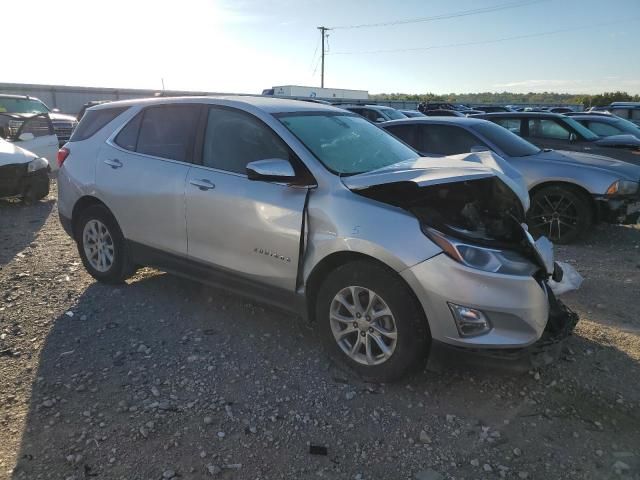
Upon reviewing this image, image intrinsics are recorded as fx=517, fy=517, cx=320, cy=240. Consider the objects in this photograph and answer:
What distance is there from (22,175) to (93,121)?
4.25 m

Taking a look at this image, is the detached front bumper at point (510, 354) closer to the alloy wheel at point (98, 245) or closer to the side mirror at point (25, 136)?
the alloy wheel at point (98, 245)

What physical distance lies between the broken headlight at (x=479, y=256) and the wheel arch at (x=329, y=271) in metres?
0.32

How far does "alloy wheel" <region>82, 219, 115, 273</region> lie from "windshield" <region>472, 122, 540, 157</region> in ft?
16.4

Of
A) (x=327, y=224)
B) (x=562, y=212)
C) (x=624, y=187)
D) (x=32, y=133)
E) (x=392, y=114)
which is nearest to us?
(x=327, y=224)

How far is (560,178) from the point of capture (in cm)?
657

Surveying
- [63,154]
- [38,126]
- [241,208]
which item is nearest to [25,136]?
[38,126]

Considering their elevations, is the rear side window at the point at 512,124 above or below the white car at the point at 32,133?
above

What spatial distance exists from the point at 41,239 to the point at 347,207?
16.9 ft

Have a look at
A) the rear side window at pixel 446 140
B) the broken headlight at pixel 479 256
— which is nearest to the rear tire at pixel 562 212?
the rear side window at pixel 446 140

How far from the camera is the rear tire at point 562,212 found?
6.52 metres

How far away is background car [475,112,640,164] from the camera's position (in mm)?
8000

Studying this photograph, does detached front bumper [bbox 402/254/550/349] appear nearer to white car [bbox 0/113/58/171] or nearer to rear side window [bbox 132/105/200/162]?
rear side window [bbox 132/105/200/162]

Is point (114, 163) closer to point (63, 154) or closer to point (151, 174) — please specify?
point (151, 174)

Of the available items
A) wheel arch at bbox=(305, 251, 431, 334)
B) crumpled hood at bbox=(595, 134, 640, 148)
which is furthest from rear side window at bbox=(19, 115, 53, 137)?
crumpled hood at bbox=(595, 134, 640, 148)
